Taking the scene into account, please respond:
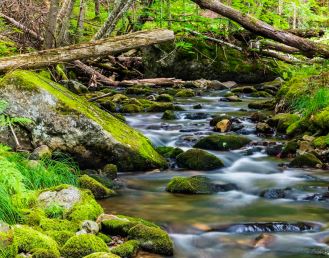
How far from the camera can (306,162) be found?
730 cm

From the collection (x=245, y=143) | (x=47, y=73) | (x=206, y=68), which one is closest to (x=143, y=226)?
(x=245, y=143)

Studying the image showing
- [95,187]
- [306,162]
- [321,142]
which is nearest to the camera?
[95,187]

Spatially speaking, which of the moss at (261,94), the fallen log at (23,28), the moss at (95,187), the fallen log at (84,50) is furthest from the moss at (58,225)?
the moss at (261,94)

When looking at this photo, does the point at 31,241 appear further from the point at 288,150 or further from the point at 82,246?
the point at 288,150

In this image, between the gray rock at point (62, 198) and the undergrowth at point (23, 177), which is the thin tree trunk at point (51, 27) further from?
the gray rock at point (62, 198)

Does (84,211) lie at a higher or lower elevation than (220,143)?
higher

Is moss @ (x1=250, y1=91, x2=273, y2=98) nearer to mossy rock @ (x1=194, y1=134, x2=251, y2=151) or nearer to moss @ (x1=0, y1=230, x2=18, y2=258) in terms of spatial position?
mossy rock @ (x1=194, y1=134, x2=251, y2=151)

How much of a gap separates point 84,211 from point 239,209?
2.07 meters

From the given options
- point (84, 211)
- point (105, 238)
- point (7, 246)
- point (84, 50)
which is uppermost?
point (84, 50)

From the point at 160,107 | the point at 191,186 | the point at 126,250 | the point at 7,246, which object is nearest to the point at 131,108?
the point at 160,107

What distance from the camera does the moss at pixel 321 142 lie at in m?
7.87

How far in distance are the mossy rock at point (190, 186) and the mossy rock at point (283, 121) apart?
12.3ft

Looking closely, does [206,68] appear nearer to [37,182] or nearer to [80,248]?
[37,182]

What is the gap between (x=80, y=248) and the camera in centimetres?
364
